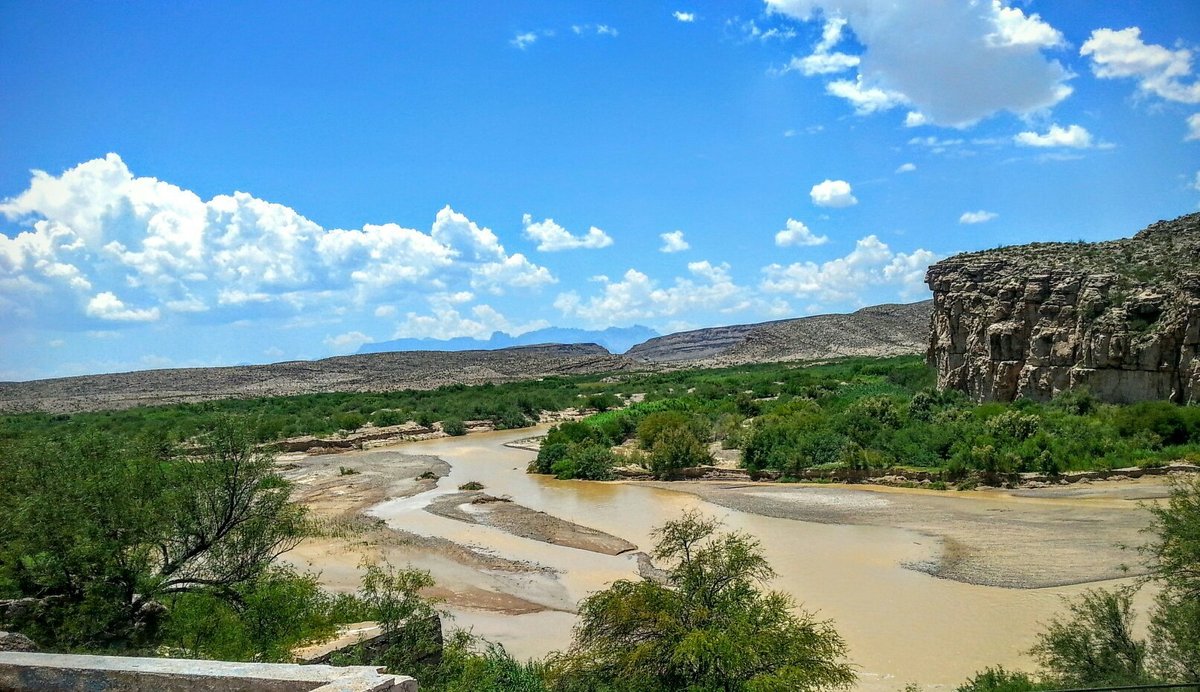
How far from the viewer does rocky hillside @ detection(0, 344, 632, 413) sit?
89938 mm

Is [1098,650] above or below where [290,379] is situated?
below

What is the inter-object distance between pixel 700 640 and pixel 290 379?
110153mm

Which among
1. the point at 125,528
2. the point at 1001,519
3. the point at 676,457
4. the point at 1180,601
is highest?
the point at 125,528

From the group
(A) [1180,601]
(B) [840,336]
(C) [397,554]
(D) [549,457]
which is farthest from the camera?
(B) [840,336]

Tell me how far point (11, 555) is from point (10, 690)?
233 inches

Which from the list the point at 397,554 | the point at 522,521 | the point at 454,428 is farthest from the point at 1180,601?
the point at 454,428

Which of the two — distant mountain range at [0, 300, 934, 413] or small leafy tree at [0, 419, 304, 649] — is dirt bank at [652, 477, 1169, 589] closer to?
small leafy tree at [0, 419, 304, 649]

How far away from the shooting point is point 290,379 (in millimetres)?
107938

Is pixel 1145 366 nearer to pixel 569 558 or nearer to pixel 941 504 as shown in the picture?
pixel 941 504

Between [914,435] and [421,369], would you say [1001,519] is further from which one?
[421,369]

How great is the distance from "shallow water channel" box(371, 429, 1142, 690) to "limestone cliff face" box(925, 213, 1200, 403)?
1263 centimetres

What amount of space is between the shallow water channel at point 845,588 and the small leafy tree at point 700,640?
3.91 metres

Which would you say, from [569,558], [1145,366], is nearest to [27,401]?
[569,558]

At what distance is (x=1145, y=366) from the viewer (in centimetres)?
2922
